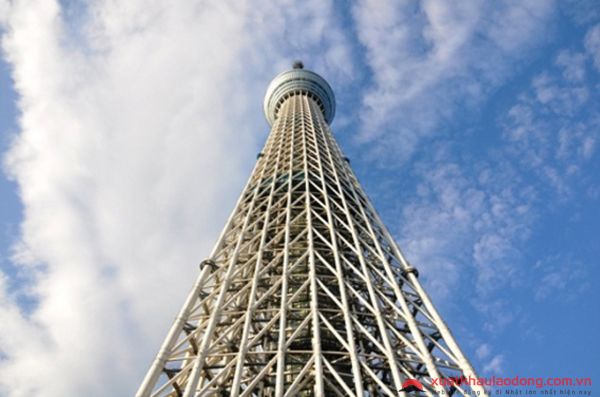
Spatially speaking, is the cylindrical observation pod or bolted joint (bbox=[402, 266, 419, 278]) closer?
bolted joint (bbox=[402, 266, 419, 278])

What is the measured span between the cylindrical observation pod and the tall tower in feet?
86.2

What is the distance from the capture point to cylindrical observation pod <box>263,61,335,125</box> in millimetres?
59875

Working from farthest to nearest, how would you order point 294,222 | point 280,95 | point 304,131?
→ point 280,95
point 304,131
point 294,222

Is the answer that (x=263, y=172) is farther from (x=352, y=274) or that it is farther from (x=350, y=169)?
(x=352, y=274)

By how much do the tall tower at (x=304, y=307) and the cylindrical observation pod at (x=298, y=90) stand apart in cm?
2629

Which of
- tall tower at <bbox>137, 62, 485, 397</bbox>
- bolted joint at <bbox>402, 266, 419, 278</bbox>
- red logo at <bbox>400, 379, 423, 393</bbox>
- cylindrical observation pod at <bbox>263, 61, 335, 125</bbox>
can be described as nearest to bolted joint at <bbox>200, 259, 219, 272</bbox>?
tall tower at <bbox>137, 62, 485, 397</bbox>

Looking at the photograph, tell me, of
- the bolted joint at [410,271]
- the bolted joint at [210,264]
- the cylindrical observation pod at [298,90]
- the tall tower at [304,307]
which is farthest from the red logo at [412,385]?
the cylindrical observation pod at [298,90]

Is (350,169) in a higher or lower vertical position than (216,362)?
higher

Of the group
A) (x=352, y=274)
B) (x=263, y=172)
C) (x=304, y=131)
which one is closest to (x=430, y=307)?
(x=352, y=274)

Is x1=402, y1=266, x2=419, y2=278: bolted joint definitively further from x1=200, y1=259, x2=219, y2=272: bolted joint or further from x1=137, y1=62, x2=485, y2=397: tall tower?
x1=200, y1=259, x2=219, y2=272: bolted joint

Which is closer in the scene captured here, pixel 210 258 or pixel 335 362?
pixel 335 362

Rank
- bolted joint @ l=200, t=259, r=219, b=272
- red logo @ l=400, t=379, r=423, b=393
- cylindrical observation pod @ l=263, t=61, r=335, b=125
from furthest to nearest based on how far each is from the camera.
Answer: cylindrical observation pod @ l=263, t=61, r=335, b=125 < bolted joint @ l=200, t=259, r=219, b=272 < red logo @ l=400, t=379, r=423, b=393

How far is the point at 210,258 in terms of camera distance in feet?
77.0

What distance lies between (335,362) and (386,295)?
5304 millimetres
